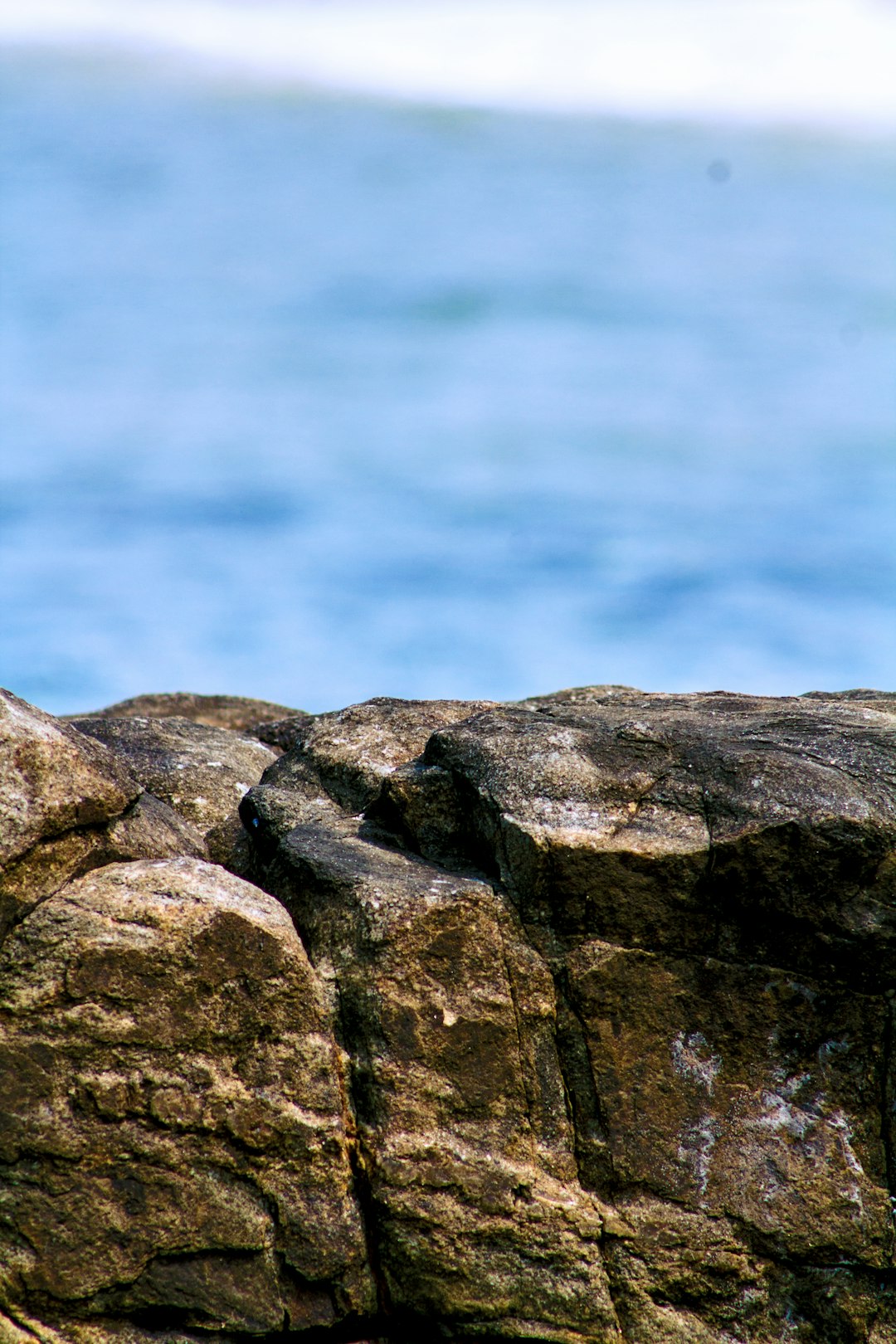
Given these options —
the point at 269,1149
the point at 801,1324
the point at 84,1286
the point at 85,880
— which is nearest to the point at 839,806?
the point at 801,1324

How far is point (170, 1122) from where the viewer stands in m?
7.78

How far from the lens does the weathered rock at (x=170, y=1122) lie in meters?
7.55

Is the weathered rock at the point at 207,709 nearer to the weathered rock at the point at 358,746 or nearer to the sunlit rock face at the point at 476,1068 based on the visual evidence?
the weathered rock at the point at 358,746

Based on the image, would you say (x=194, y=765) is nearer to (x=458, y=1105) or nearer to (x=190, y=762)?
(x=190, y=762)

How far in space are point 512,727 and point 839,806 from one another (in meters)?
2.58

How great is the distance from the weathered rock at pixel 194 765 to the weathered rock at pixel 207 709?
5.16m

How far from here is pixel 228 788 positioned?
11820 mm

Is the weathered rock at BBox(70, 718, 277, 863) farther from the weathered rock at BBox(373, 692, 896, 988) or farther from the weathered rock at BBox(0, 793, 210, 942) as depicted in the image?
the weathered rock at BBox(373, 692, 896, 988)

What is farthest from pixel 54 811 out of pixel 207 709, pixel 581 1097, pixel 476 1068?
pixel 207 709

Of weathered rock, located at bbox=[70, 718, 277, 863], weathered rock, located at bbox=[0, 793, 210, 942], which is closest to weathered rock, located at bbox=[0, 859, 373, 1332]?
weathered rock, located at bbox=[0, 793, 210, 942]

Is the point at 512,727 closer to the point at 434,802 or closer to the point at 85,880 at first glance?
the point at 434,802

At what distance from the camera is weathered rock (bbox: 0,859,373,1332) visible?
7547 millimetres

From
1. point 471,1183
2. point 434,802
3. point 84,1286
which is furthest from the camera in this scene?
point 434,802

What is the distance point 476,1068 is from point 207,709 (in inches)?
462
